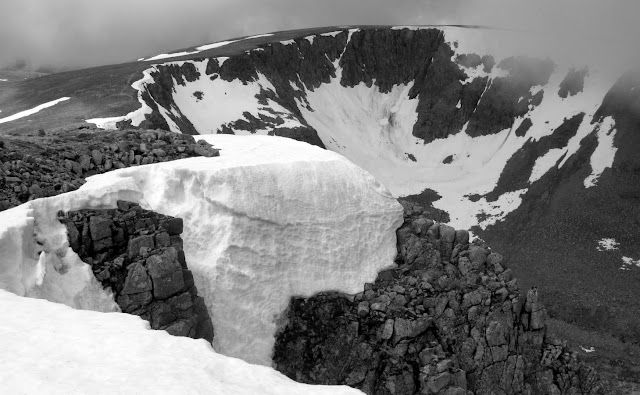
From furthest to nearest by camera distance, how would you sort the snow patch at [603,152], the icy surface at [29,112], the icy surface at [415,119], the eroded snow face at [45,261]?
1. the icy surface at [415,119]
2. the snow patch at [603,152]
3. the icy surface at [29,112]
4. the eroded snow face at [45,261]

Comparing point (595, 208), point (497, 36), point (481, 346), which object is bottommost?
point (595, 208)

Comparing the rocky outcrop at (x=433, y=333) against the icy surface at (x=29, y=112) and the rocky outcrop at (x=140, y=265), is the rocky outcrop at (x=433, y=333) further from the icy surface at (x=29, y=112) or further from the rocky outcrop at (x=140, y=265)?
the icy surface at (x=29, y=112)

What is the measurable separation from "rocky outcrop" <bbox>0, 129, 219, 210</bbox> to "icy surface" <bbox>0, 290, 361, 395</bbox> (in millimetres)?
11261

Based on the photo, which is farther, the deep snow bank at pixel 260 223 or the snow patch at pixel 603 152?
the snow patch at pixel 603 152

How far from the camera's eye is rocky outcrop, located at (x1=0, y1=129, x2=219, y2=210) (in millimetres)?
22141

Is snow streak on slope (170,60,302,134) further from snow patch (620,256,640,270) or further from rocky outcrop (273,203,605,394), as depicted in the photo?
rocky outcrop (273,203,605,394)

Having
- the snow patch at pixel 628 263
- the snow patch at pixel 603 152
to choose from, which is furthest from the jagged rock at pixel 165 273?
the snow patch at pixel 603 152

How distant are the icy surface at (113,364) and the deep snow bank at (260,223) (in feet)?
35.3

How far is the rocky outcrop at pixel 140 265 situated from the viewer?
2111 centimetres

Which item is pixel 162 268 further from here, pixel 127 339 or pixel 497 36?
pixel 497 36

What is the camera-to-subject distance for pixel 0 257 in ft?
58.7

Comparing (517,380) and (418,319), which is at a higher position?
(418,319)

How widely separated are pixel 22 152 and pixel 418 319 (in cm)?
2033

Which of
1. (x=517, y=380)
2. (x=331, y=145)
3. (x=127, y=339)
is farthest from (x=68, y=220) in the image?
(x=331, y=145)
